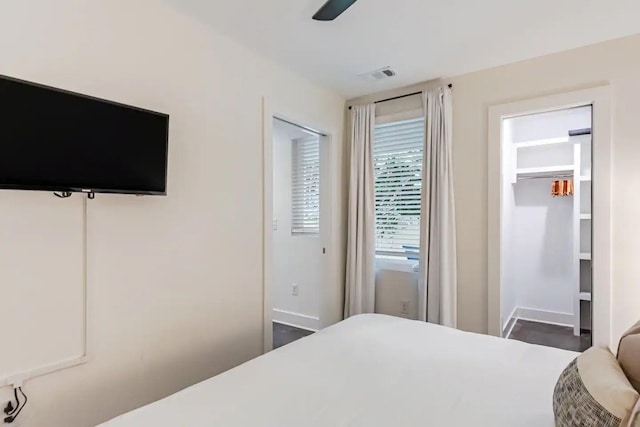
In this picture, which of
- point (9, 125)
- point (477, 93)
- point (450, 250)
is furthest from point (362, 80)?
point (9, 125)

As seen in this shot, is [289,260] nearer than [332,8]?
No

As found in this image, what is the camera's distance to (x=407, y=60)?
2744 mm

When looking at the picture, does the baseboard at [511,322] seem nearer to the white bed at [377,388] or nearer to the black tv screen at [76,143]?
the white bed at [377,388]

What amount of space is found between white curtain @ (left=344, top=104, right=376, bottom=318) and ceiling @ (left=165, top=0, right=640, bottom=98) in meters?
0.68

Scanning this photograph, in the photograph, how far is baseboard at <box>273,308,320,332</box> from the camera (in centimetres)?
404

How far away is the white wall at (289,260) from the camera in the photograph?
161 inches

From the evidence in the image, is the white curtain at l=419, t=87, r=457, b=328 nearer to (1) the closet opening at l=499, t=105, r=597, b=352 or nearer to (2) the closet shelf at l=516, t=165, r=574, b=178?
(1) the closet opening at l=499, t=105, r=597, b=352

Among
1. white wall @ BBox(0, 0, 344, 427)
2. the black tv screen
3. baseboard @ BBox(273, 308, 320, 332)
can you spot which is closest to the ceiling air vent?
white wall @ BBox(0, 0, 344, 427)

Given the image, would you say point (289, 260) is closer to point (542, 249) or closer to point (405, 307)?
point (405, 307)

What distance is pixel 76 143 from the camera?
1.55m

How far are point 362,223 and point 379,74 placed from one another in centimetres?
135

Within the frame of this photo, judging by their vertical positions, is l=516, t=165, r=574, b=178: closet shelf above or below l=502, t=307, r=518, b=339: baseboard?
above

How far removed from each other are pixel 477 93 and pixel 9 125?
306 centimetres

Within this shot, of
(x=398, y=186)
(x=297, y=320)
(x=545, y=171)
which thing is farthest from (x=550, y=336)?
(x=297, y=320)
